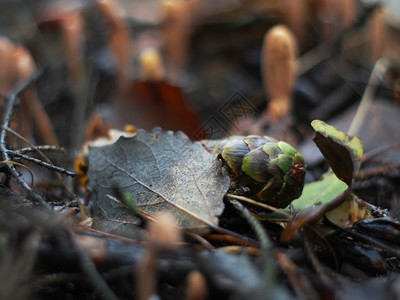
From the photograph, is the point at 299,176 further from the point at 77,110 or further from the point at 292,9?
the point at 292,9

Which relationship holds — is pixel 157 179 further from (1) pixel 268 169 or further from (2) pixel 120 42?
(2) pixel 120 42

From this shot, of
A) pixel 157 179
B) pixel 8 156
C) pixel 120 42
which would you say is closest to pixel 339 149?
pixel 157 179

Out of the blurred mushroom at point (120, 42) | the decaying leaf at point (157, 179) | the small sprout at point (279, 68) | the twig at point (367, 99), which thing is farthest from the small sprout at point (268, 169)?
the blurred mushroom at point (120, 42)

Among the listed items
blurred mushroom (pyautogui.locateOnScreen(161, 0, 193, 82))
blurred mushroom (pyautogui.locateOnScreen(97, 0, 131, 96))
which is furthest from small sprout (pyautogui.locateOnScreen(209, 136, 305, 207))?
blurred mushroom (pyautogui.locateOnScreen(161, 0, 193, 82))

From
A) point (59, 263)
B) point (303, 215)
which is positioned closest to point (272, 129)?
point (303, 215)

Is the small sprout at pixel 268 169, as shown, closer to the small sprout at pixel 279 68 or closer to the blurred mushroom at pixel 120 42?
the small sprout at pixel 279 68

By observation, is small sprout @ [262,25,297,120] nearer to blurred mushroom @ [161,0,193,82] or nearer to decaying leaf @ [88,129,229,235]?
blurred mushroom @ [161,0,193,82]
